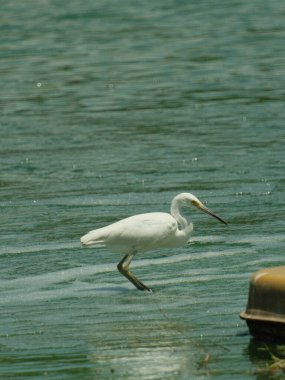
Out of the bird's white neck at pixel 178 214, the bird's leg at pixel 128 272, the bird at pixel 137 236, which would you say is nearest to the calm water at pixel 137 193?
the bird's leg at pixel 128 272

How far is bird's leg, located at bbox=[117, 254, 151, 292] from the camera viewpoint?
450 inches

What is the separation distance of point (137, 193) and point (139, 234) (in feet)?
14.1

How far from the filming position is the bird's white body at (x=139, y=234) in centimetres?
1180

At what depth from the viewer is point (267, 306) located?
9.13m

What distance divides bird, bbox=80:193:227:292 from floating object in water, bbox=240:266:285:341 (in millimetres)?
2446

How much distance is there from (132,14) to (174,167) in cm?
2922

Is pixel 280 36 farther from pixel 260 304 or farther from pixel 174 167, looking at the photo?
pixel 260 304

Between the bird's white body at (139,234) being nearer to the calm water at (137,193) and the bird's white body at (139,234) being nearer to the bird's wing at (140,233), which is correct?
the bird's wing at (140,233)

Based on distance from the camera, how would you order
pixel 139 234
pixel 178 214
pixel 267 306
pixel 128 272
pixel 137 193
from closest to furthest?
pixel 267 306, pixel 128 272, pixel 139 234, pixel 178 214, pixel 137 193

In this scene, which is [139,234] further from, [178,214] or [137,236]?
[178,214]

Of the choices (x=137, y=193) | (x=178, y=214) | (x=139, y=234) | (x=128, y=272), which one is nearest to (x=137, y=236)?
(x=139, y=234)

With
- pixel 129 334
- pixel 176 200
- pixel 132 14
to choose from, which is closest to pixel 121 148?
pixel 176 200

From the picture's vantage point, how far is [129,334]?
9797 mm

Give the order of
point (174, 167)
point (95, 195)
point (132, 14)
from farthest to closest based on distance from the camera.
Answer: point (132, 14) → point (174, 167) → point (95, 195)
